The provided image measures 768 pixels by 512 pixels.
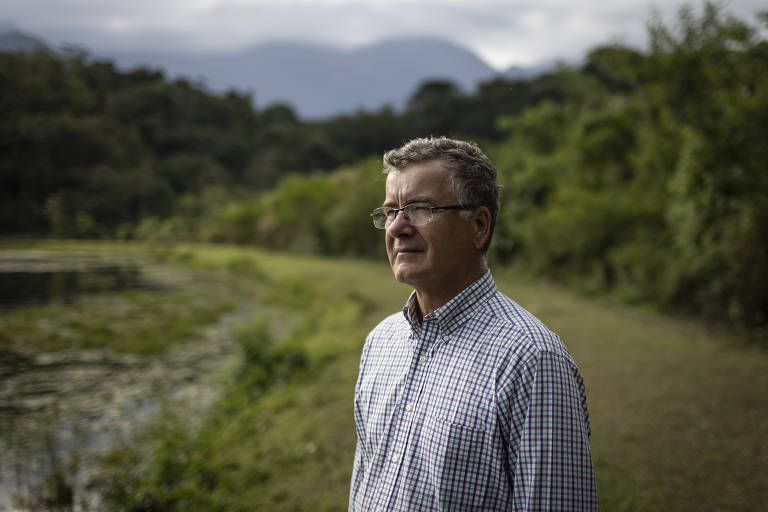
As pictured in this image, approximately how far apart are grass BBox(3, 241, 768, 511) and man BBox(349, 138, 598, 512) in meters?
2.15

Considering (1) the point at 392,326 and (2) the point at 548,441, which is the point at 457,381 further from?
(1) the point at 392,326

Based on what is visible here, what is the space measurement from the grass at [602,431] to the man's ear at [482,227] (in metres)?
2.34

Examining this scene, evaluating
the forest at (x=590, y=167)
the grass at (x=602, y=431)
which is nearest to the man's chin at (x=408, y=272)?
the forest at (x=590, y=167)

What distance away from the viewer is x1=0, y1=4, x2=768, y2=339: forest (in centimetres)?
567

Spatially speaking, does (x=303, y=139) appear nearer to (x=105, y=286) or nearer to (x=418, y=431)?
(x=105, y=286)

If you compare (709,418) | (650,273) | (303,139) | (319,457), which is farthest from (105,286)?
(303,139)

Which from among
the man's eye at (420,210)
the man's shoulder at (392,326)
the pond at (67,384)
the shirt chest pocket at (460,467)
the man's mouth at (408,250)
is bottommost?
the pond at (67,384)

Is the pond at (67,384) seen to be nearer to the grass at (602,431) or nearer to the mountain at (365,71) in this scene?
the grass at (602,431)

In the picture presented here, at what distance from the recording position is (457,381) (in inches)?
48.8

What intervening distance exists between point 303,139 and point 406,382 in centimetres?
3761

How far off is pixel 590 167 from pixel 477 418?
40.9 ft

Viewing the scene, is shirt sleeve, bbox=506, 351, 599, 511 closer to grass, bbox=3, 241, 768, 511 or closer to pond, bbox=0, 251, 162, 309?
grass, bbox=3, 241, 768, 511

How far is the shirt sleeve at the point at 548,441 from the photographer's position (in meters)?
1.08

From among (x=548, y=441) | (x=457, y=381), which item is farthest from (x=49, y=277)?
(x=548, y=441)
